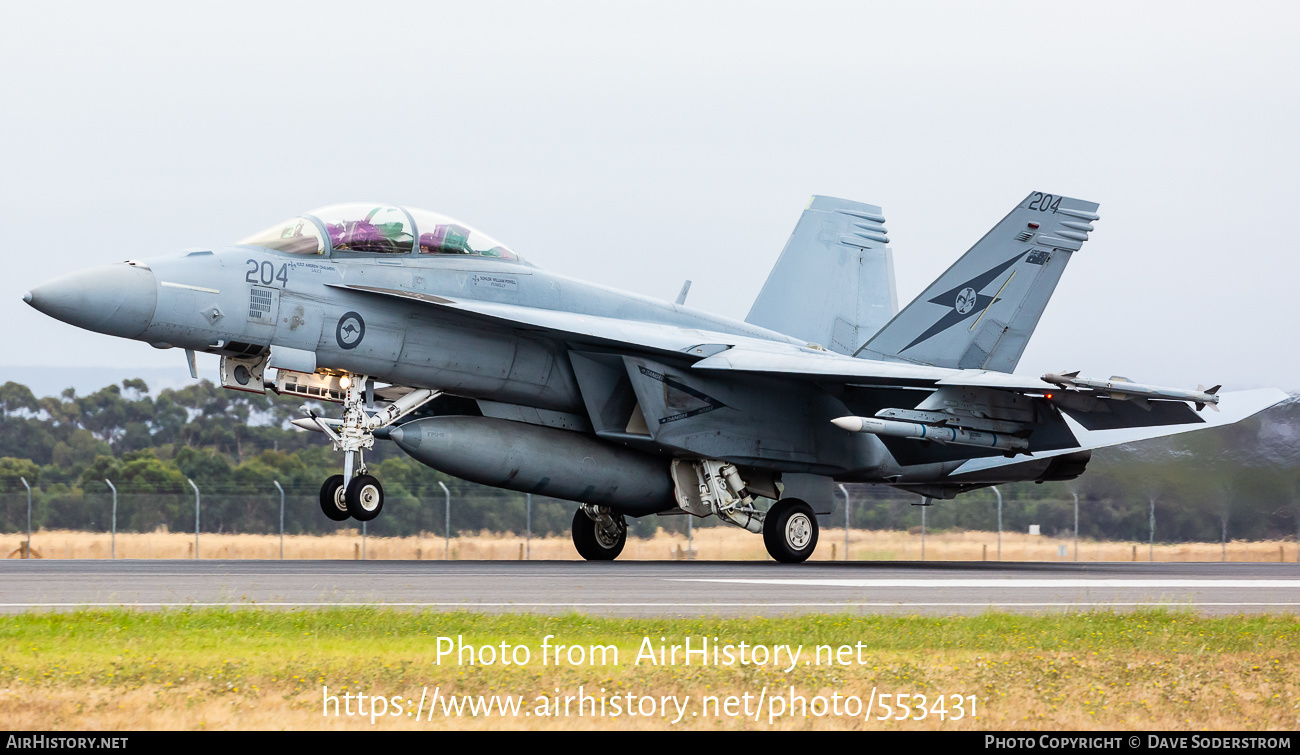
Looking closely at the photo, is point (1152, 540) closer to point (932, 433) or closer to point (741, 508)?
point (932, 433)

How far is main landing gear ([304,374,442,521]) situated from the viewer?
46.4ft

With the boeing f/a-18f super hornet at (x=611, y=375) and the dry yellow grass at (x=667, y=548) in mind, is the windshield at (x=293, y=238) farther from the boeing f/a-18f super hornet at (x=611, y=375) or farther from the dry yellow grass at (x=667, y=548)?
the dry yellow grass at (x=667, y=548)

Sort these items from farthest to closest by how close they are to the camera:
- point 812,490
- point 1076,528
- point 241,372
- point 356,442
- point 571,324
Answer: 1. point 1076,528
2. point 812,490
3. point 571,324
4. point 241,372
5. point 356,442

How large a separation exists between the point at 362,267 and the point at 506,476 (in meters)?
2.82

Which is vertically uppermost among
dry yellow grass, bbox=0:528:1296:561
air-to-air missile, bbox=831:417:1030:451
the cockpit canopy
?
the cockpit canopy

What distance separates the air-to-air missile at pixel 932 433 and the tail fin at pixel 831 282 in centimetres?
577

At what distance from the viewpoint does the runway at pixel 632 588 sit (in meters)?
9.74

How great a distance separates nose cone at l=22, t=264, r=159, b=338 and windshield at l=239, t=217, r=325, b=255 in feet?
4.59

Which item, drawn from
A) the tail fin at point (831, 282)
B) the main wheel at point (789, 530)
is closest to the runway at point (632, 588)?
the main wheel at point (789, 530)

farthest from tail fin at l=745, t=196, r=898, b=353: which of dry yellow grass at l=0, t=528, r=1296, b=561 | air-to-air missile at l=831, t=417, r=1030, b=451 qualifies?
air-to-air missile at l=831, t=417, r=1030, b=451

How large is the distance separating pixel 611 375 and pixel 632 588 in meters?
5.26

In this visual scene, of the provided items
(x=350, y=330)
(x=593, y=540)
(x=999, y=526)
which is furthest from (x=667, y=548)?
(x=350, y=330)

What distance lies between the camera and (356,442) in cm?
1466

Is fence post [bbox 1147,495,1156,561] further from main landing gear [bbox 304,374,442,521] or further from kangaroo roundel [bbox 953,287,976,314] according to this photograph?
main landing gear [bbox 304,374,442,521]
